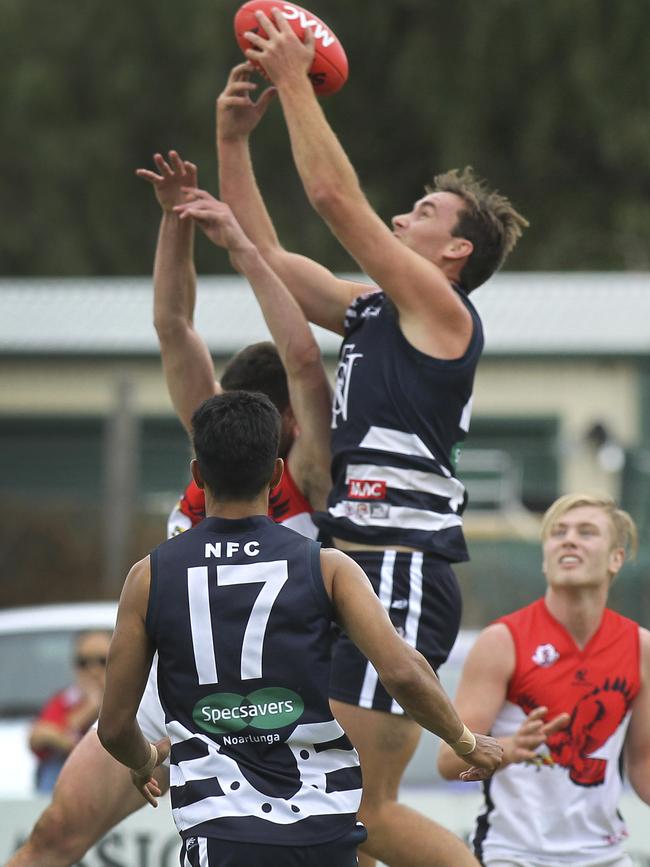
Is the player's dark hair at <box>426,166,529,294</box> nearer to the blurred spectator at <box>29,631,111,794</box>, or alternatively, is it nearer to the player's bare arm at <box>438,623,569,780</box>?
the player's bare arm at <box>438,623,569,780</box>

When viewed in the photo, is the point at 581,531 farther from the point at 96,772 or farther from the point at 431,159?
the point at 431,159

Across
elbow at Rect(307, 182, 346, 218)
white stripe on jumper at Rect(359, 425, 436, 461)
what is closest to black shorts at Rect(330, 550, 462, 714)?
white stripe on jumper at Rect(359, 425, 436, 461)

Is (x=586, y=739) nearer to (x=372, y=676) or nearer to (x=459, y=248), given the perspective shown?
(x=372, y=676)

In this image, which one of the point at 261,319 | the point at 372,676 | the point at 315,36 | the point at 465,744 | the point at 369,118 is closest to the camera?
the point at 465,744

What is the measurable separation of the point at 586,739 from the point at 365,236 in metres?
2.02

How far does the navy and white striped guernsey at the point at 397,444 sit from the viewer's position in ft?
15.8

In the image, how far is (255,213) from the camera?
5.50 meters

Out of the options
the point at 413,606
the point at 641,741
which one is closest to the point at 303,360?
the point at 413,606

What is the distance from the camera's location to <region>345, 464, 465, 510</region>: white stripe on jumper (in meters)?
4.80

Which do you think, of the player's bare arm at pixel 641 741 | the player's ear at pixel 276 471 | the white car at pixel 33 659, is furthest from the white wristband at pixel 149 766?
the white car at pixel 33 659

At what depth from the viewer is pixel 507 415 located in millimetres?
19109

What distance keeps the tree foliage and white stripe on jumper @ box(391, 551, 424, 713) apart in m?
20.7

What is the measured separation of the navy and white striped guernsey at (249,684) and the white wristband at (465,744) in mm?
336

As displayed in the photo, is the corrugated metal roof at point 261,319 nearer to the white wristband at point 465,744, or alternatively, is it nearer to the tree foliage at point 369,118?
the tree foliage at point 369,118
